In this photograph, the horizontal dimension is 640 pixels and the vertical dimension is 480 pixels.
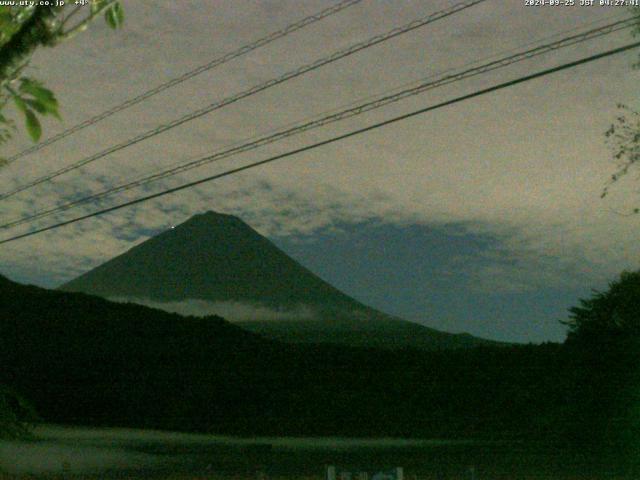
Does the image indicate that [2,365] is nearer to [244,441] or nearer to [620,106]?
[244,441]

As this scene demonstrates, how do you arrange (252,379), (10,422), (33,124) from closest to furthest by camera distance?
1. (33,124)
2. (10,422)
3. (252,379)

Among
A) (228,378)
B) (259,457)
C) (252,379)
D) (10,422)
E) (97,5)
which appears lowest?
(259,457)

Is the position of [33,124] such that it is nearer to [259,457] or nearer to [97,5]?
[97,5]

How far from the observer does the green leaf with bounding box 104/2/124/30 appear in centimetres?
337

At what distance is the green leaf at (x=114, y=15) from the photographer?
3365 millimetres

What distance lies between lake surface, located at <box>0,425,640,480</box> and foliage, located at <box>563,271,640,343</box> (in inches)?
146

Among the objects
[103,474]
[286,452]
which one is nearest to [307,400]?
[286,452]

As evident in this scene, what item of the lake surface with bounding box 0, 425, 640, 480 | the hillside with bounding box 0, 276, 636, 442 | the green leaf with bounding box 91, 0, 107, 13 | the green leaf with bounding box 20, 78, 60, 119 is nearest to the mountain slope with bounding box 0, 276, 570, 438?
the hillside with bounding box 0, 276, 636, 442

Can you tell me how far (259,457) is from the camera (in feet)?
82.3

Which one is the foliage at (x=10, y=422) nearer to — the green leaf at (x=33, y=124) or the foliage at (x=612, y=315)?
the green leaf at (x=33, y=124)

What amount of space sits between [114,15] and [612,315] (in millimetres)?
25286

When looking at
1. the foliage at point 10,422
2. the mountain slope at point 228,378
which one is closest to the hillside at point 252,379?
the mountain slope at point 228,378

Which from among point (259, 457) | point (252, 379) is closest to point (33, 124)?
point (259, 457)

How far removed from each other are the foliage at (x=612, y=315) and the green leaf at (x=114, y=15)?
22397 mm
